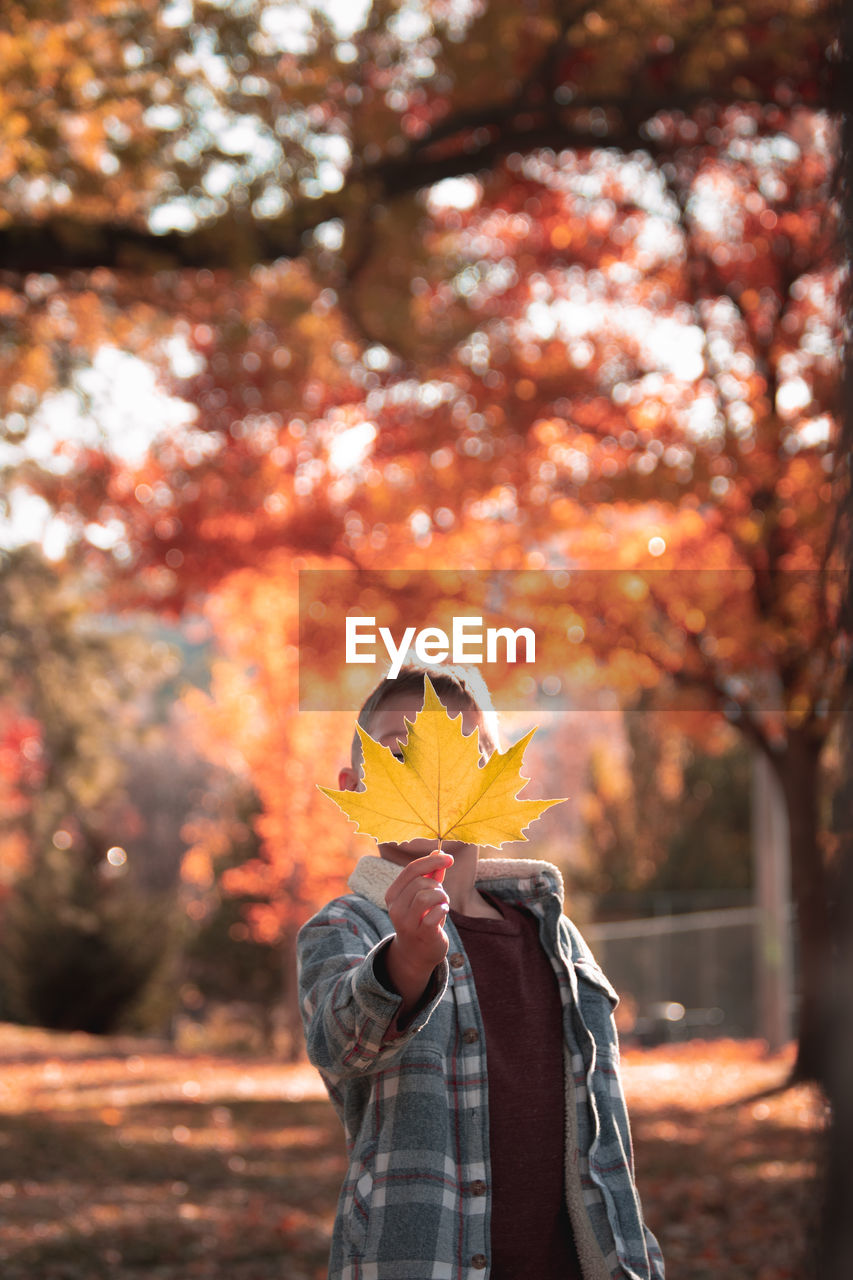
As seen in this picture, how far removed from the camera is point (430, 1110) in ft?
5.62

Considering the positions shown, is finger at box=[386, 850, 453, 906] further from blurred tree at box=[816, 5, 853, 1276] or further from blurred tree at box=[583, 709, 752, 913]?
blurred tree at box=[583, 709, 752, 913]

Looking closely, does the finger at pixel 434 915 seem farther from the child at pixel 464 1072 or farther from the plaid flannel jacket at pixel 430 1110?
the plaid flannel jacket at pixel 430 1110

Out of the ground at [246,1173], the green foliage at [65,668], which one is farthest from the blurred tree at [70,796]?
the ground at [246,1173]

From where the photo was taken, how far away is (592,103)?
727 centimetres

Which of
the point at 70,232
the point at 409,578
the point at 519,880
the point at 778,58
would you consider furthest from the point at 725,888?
the point at 519,880

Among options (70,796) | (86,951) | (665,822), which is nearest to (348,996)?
(70,796)

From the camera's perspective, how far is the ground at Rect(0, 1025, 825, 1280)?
5160 millimetres

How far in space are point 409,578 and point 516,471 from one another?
1.07 m

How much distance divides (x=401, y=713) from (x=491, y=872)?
13.4 inches

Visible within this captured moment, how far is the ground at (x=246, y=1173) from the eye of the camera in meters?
5.16

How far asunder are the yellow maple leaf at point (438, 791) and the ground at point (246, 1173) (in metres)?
0.66

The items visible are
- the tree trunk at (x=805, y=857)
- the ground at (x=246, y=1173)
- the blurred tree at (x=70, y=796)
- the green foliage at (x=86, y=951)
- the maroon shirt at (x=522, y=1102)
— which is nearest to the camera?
the maroon shirt at (x=522, y=1102)

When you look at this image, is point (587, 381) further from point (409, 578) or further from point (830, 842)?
point (830, 842)

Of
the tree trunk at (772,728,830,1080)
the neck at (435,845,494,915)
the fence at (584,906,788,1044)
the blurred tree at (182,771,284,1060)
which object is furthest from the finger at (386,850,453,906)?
the fence at (584,906,788,1044)
